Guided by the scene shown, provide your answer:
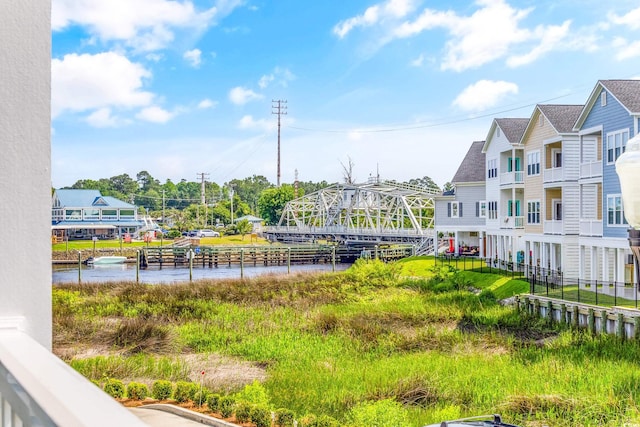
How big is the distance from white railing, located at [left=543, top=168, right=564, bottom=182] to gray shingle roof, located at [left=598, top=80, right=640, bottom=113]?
3.97m

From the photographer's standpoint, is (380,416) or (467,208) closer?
(380,416)

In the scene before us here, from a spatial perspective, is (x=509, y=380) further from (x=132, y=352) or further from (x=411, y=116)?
(x=411, y=116)

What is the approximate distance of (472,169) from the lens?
3262 cm

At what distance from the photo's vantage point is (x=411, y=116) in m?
82.6

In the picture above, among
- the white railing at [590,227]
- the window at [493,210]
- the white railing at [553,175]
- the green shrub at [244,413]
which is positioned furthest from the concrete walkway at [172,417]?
the window at [493,210]

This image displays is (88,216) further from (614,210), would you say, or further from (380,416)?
(380,416)

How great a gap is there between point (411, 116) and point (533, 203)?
59715 millimetres

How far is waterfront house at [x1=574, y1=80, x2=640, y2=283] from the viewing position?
17422 millimetres

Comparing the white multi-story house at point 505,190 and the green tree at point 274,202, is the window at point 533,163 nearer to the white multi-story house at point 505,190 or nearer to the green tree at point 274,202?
the white multi-story house at point 505,190

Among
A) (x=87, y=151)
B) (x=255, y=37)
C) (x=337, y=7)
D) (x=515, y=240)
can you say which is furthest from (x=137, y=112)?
(x=515, y=240)

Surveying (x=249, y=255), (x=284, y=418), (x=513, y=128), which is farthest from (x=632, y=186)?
(x=249, y=255)

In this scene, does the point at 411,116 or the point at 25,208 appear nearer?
the point at 25,208

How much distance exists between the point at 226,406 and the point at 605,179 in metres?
14.7

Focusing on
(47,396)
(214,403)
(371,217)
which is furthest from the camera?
(371,217)
